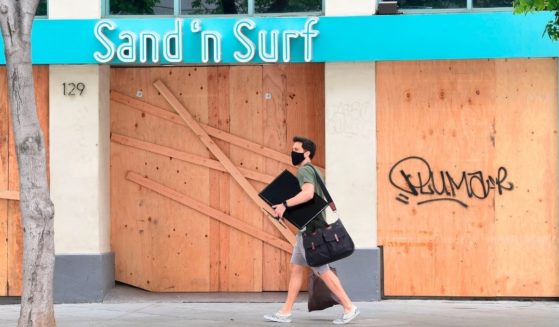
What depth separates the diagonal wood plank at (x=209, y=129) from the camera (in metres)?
13.4

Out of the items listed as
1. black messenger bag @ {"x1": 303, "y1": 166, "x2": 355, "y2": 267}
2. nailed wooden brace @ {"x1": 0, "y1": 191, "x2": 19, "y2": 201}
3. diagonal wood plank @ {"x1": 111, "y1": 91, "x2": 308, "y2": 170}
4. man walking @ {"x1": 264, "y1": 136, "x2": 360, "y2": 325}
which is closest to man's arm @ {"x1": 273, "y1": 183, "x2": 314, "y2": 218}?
man walking @ {"x1": 264, "y1": 136, "x2": 360, "y2": 325}

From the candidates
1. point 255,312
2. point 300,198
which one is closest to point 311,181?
point 300,198

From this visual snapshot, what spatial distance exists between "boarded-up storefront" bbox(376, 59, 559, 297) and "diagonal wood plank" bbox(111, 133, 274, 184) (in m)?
1.59

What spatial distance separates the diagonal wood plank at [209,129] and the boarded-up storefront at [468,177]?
1399mm

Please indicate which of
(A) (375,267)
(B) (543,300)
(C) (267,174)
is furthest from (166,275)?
(B) (543,300)

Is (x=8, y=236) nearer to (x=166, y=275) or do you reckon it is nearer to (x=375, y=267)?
(x=166, y=275)

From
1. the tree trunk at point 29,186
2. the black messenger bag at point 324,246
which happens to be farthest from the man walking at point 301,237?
the tree trunk at point 29,186

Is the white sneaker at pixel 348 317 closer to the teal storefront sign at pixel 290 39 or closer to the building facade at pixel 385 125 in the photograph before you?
the building facade at pixel 385 125

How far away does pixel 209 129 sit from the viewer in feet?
44.2

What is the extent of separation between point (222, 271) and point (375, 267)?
6.63 ft

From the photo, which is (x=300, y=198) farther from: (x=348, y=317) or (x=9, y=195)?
(x=9, y=195)

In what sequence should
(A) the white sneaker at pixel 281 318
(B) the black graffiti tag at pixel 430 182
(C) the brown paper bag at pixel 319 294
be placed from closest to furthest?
(C) the brown paper bag at pixel 319 294
(A) the white sneaker at pixel 281 318
(B) the black graffiti tag at pixel 430 182

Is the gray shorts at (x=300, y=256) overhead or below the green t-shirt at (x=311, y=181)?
below

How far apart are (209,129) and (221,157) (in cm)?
38
